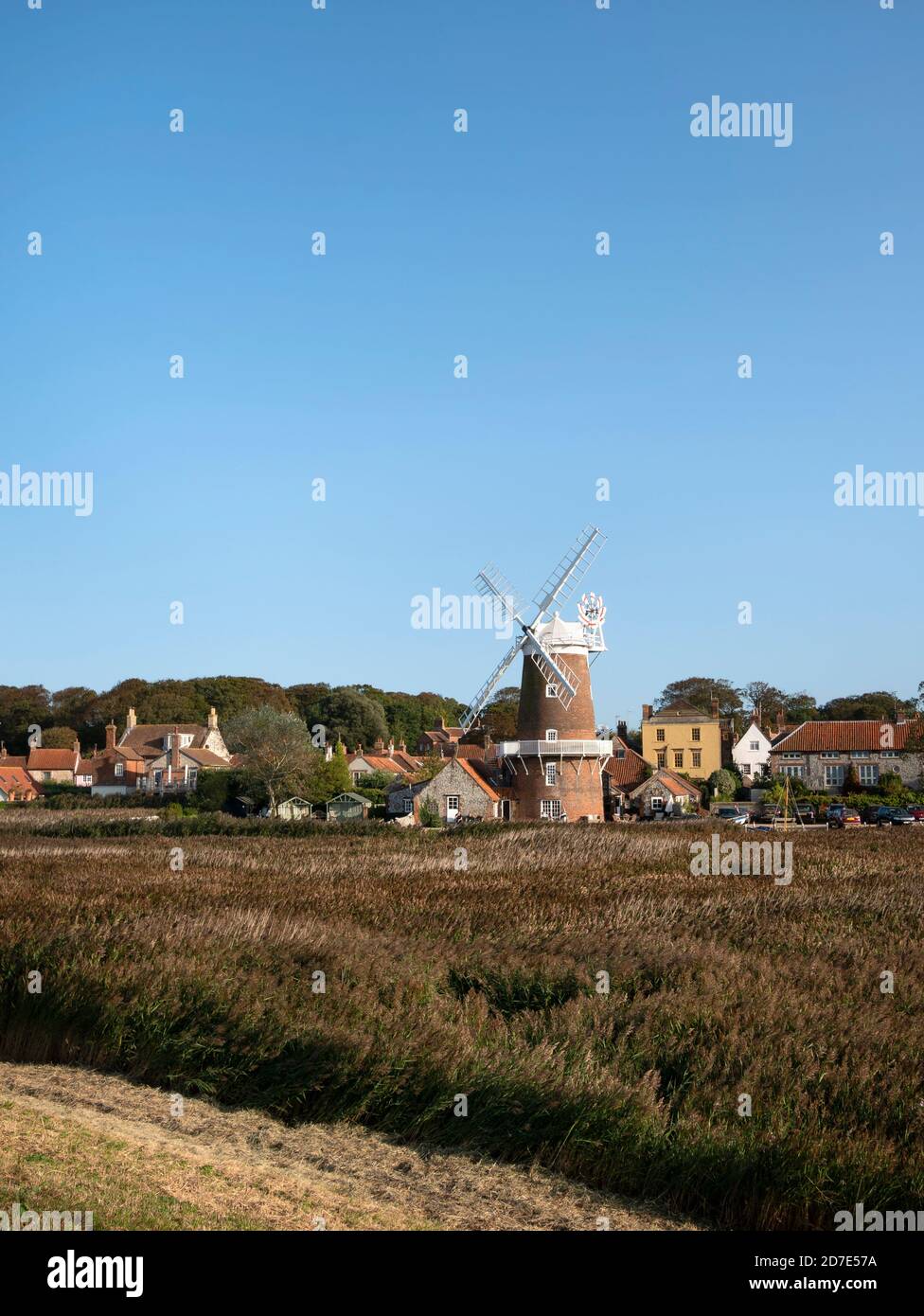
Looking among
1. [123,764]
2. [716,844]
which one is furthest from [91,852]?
[123,764]

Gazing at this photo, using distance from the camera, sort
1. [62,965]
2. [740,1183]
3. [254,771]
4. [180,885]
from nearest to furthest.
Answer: [740,1183], [62,965], [180,885], [254,771]

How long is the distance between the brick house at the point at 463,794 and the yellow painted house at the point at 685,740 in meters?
22.9

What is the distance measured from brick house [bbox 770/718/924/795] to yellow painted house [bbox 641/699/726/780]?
4193 mm

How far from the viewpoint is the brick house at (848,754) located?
75.7 meters

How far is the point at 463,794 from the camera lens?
201 feet

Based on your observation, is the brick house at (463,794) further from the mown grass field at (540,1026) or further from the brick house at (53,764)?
the brick house at (53,764)

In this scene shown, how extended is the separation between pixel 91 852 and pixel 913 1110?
26.6 m

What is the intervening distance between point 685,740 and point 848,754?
1091cm

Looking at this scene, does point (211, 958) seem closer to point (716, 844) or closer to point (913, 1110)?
point (913, 1110)

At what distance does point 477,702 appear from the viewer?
62.1 m

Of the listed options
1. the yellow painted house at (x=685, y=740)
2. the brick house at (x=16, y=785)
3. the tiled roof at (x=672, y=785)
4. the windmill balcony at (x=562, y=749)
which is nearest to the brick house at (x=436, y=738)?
the yellow painted house at (x=685, y=740)

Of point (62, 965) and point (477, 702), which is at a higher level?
point (477, 702)

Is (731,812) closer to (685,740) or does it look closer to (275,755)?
(685,740)

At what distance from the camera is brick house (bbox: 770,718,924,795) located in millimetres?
75688
